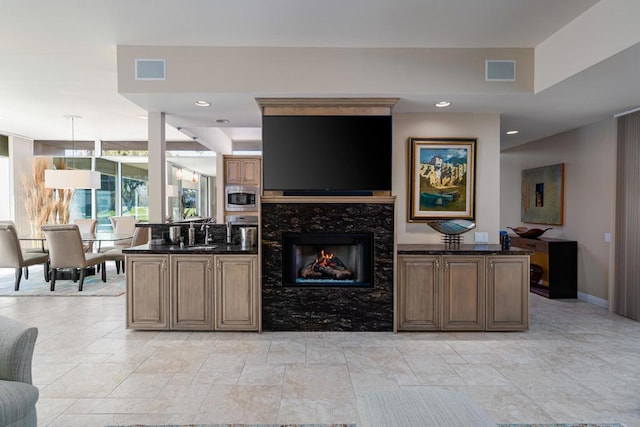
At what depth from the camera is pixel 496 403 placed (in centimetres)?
247

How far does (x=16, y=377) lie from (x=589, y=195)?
6.52 m

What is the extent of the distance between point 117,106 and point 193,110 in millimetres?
2231

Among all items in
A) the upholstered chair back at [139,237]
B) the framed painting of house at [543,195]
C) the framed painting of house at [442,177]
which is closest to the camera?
the framed painting of house at [442,177]

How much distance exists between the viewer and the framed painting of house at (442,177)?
14.2 feet

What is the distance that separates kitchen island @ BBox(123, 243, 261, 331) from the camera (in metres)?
3.77

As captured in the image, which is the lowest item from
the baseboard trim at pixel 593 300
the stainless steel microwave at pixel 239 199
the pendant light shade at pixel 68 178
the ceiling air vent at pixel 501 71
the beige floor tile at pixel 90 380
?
the beige floor tile at pixel 90 380

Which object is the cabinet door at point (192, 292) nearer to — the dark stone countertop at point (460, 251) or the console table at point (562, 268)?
the dark stone countertop at point (460, 251)

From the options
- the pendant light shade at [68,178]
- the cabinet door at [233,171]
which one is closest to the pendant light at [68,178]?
the pendant light shade at [68,178]

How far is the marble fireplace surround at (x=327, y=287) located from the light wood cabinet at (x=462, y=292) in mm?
215

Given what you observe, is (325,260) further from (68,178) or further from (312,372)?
(68,178)

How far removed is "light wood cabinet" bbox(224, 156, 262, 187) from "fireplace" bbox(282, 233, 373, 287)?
436 centimetres

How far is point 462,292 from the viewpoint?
384 cm

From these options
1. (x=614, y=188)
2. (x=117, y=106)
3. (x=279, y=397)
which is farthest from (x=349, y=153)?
(x=117, y=106)

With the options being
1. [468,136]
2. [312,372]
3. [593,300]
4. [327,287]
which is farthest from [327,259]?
[593,300]
